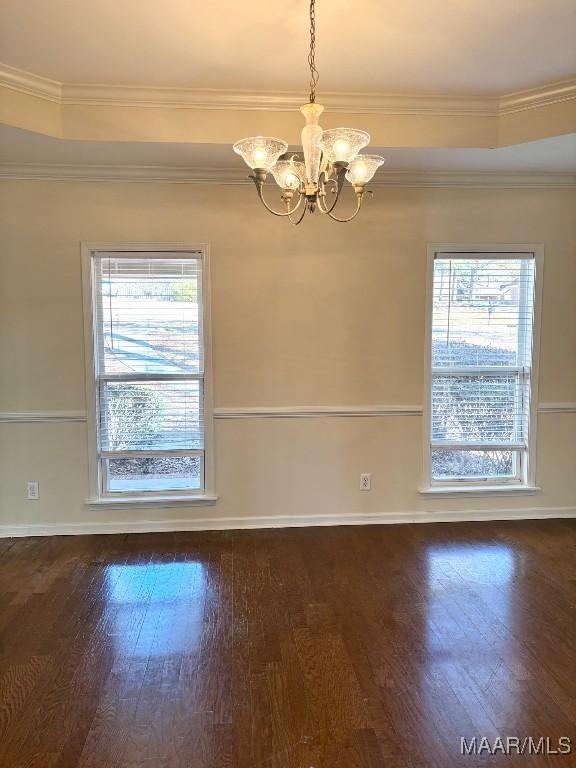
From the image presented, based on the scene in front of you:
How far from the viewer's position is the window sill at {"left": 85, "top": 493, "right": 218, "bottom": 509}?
12.2ft

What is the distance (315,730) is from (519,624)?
1.27m

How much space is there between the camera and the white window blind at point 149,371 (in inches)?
143

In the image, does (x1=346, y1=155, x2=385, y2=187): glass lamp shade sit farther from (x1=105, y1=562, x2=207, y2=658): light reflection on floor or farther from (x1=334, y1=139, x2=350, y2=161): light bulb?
(x1=105, y1=562, x2=207, y2=658): light reflection on floor

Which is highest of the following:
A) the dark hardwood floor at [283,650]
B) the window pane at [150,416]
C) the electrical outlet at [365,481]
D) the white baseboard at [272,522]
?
the window pane at [150,416]

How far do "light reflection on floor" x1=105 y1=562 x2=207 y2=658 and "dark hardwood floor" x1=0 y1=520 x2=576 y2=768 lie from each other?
0.03ft

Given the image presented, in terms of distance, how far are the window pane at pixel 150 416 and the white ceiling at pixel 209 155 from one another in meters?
1.51

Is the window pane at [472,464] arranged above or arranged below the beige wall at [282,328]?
below

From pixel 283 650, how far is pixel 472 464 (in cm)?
227

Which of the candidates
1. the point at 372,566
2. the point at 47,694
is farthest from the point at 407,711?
the point at 47,694

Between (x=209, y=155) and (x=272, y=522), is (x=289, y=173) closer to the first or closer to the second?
(x=209, y=155)

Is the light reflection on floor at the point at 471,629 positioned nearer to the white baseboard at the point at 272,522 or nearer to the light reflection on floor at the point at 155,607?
the white baseboard at the point at 272,522

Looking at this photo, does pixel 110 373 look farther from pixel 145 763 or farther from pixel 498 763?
pixel 498 763

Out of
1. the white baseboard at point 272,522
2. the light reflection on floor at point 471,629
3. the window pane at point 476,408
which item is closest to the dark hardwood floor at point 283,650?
the light reflection on floor at point 471,629

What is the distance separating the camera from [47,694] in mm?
2111
